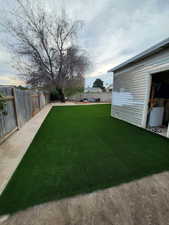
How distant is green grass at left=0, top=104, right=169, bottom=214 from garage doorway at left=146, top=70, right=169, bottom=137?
48.4 inches

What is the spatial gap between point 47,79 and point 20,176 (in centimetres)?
1507

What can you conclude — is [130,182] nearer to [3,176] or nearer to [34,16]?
[3,176]

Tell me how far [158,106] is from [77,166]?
14.9 ft

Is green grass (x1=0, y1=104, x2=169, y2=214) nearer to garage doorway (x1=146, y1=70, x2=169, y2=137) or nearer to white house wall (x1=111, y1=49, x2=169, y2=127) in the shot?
garage doorway (x1=146, y1=70, x2=169, y2=137)

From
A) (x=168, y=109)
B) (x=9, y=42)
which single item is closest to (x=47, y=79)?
(x=9, y=42)

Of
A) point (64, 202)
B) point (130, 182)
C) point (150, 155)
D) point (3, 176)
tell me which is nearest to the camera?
point (64, 202)

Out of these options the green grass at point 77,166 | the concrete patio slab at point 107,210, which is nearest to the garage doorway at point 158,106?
the green grass at point 77,166

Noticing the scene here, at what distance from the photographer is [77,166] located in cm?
206

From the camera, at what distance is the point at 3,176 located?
5.79ft

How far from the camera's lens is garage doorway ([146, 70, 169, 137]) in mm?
4371

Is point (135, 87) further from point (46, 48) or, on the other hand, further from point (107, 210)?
point (46, 48)

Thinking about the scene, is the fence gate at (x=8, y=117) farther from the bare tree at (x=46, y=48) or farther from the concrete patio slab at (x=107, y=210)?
the bare tree at (x=46, y=48)

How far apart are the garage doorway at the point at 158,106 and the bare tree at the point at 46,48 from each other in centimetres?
1218

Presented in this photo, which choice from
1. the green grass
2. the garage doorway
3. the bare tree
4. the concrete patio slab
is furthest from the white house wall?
the bare tree
